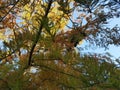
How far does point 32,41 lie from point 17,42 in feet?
0.50

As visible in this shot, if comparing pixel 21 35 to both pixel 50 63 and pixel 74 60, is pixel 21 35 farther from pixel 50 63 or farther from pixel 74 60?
pixel 74 60

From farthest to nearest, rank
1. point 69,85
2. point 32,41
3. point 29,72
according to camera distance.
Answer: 1. point 29,72
2. point 32,41
3. point 69,85

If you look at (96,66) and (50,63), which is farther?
(50,63)

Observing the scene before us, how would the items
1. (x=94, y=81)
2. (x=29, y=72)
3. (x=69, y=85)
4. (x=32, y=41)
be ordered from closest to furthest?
(x=94, y=81), (x=69, y=85), (x=32, y=41), (x=29, y=72)

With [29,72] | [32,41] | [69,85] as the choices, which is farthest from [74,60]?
[29,72]

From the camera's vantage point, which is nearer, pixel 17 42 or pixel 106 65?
pixel 106 65

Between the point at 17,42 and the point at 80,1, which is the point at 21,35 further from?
the point at 80,1

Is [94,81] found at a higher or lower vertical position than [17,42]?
lower

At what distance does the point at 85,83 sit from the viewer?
98.1 inches

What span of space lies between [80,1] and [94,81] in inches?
26.5

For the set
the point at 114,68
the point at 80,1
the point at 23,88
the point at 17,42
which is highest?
the point at 80,1

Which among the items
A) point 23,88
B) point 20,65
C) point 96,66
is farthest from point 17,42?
point 96,66

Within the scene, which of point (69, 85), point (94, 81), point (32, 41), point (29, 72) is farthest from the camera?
point (29, 72)

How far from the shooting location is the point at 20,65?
3.08 metres
